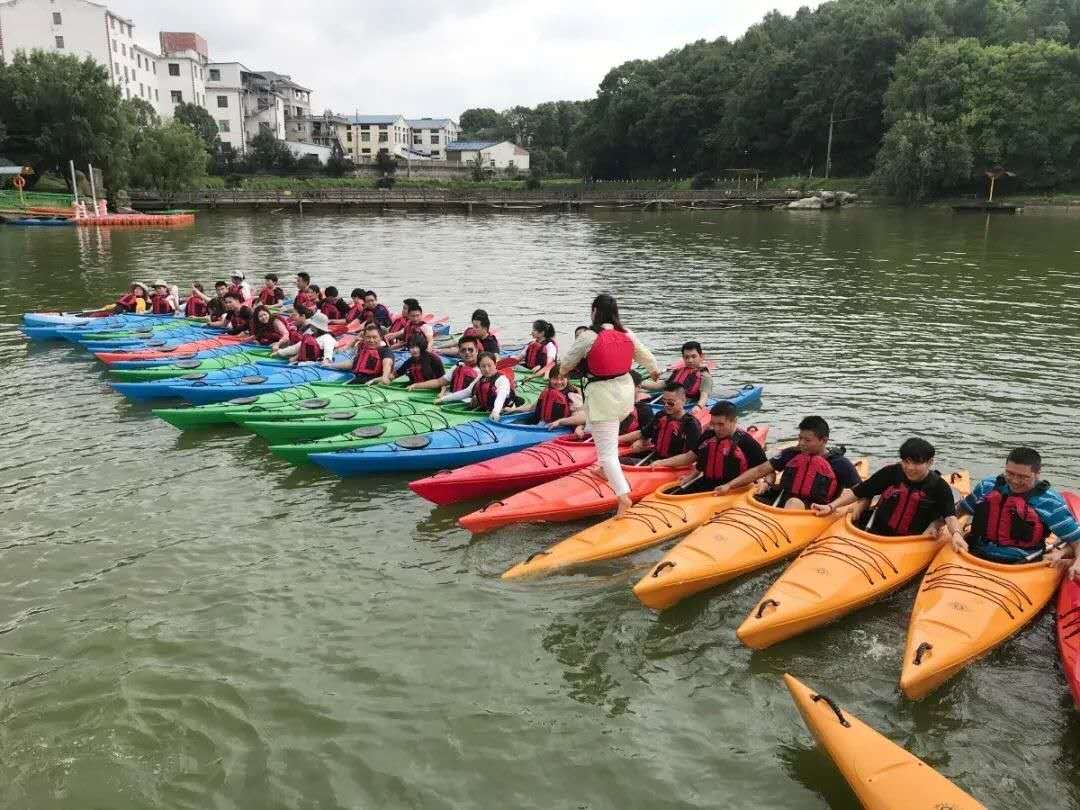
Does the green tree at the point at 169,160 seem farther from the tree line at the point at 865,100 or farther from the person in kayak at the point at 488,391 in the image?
the person in kayak at the point at 488,391

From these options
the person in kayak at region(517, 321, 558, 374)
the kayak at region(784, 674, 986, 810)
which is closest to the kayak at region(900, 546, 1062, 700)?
the kayak at region(784, 674, 986, 810)

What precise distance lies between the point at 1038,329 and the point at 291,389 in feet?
53.7

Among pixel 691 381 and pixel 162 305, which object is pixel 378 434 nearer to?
pixel 691 381

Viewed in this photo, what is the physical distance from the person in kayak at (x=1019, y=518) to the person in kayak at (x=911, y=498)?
0.65 feet

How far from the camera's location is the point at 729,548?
700cm

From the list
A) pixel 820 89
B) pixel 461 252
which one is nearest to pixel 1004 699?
pixel 461 252

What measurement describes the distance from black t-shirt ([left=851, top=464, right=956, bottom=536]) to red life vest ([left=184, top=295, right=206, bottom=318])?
15.1 metres


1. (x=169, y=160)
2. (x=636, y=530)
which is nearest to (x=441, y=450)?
(x=636, y=530)

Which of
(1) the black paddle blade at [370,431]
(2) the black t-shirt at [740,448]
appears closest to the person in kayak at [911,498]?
(2) the black t-shirt at [740,448]

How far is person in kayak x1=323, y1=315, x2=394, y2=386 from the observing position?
12.1 metres

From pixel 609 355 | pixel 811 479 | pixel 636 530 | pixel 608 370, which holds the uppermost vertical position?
pixel 609 355

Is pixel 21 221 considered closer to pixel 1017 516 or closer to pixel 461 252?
pixel 461 252

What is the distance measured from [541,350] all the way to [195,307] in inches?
372

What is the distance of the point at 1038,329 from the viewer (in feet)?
58.7
